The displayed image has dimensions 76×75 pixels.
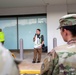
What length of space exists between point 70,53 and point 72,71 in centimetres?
15

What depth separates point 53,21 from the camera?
14719 millimetres

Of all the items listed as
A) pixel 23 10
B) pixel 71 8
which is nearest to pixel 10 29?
pixel 23 10

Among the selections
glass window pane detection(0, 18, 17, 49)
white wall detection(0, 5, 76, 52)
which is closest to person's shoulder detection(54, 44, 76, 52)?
white wall detection(0, 5, 76, 52)

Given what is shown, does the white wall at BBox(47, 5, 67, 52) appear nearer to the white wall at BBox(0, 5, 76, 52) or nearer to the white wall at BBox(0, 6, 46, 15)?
the white wall at BBox(0, 5, 76, 52)

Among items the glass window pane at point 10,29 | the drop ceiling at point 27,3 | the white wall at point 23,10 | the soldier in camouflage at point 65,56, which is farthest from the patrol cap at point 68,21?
the glass window pane at point 10,29

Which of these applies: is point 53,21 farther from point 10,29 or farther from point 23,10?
point 10,29

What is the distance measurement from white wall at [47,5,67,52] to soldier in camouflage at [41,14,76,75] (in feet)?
41.7

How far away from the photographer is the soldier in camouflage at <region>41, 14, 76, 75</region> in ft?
A: 6.28

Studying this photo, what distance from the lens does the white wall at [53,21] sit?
1468cm

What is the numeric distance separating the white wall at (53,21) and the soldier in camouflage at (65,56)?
41.7 feet

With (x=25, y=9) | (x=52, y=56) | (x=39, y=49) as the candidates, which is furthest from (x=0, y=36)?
(x=52, y=56)

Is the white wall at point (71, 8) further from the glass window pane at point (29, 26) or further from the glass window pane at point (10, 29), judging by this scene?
the glass window pane at point (10, 29)

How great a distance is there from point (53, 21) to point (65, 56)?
12.9m

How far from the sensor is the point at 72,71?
1911mm
